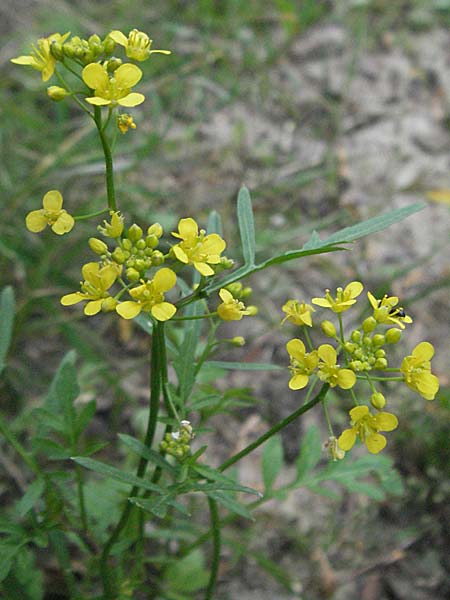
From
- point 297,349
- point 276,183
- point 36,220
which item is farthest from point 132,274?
point 276,183

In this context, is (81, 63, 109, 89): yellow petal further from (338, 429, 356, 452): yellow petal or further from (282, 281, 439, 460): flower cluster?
(338, 429, 356, 452): yellow petal

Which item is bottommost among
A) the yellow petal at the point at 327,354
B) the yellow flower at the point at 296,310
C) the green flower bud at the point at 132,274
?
the yellow petal at the point at 327,354

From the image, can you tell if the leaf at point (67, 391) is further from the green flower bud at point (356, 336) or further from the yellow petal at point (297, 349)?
the green flower bud at point (356, 336)

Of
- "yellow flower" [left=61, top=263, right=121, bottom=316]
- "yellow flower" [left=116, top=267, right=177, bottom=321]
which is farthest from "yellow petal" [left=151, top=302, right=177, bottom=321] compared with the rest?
"yellow flower" [left=61, top=263, right=121, bottom=316]

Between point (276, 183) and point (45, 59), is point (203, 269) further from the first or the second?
point (276, 183)

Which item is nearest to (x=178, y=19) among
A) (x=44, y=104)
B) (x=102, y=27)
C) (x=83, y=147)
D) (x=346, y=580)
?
(x=102, y=27)

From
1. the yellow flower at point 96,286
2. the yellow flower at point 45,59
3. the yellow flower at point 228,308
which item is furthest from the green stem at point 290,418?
the yellow flower at point 45,59

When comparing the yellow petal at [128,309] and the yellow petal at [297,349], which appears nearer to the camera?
the yellow petal at [128,309]
